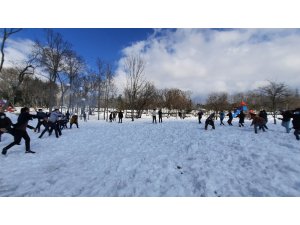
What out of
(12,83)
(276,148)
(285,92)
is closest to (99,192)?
(276,148)

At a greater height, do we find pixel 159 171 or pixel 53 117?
pixel 53 117

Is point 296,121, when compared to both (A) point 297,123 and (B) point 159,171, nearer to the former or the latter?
(A) point 297,123

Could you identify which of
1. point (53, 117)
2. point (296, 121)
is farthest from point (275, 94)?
point (53, 117)

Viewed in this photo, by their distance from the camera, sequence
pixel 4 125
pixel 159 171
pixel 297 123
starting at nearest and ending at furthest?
A: pixel 159 171, pixel 4 125, pixel 297 123

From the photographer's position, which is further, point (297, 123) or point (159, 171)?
point (297, 123)

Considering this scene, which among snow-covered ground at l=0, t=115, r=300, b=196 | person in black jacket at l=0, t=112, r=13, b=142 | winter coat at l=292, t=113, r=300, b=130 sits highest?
winter coat at l=292, t=113, r=300, b=130

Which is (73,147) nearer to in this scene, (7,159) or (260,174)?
(7,159)

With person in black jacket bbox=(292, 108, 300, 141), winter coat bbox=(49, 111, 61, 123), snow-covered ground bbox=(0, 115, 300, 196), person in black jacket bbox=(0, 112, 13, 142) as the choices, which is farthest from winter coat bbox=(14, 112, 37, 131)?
person in black jacket bbox=(292, 108, 300, 141)

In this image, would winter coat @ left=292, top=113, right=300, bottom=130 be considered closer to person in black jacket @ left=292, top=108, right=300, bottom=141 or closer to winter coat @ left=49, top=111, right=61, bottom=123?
person in black jacket @ left=292, top=108, right=300, bottom=141

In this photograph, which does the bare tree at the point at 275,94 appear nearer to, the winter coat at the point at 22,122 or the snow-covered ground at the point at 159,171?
the snow-covered ground at the point at 159,171

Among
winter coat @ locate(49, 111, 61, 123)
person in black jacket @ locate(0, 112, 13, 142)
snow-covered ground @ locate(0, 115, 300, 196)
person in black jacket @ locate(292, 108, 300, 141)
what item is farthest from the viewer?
winter coat @ locate(49, 111, 61, 123)

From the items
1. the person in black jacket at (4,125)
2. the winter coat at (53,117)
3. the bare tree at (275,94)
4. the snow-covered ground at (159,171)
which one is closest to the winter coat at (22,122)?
the person in black jacket at (4,125)

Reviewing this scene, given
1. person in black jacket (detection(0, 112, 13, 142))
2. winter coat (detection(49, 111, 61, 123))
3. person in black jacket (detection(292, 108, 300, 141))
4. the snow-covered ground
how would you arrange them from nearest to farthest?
the snow-covered ground < person in black jacket (detection(0, 112, 13, 142)) < person in black jacket (detection(292, 108, 300, 141)) < winter coat (detection(49, 111, 61, 123))

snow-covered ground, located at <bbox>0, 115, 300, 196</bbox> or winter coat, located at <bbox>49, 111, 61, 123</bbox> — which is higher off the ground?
winter coat, located at <bbox>49, 111, 61, 123</bbox>
